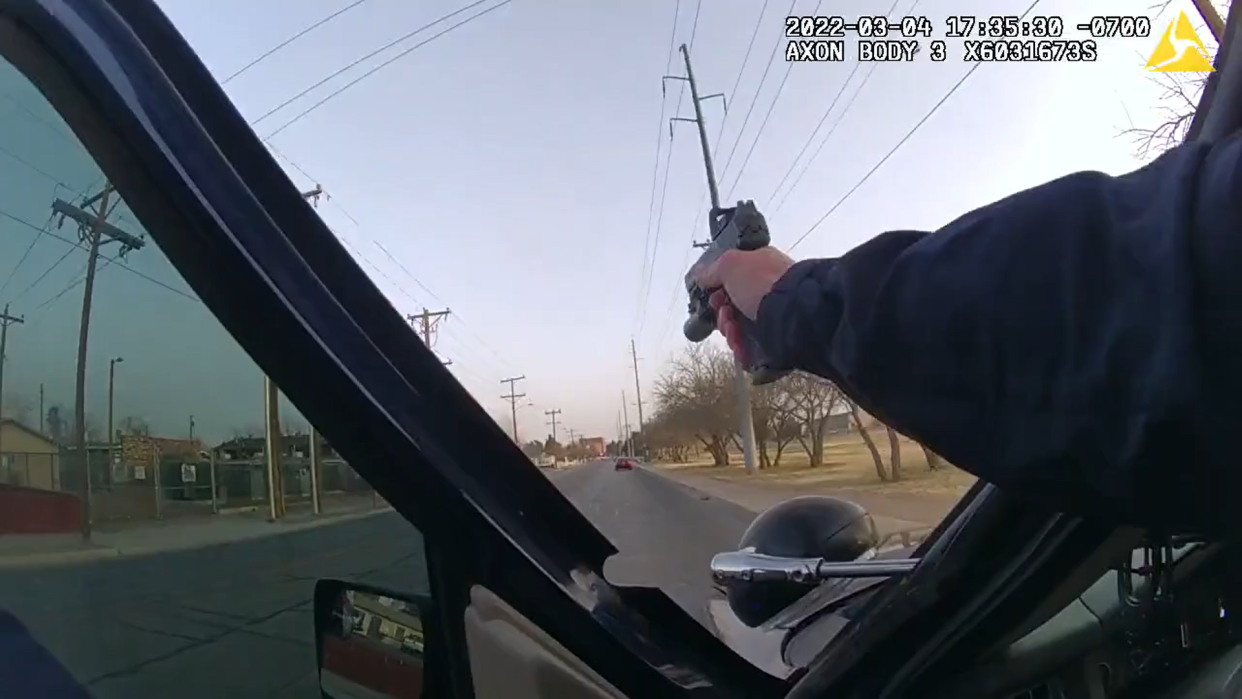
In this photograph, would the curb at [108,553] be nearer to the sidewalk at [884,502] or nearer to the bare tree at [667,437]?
the sidewalk at [884,502]

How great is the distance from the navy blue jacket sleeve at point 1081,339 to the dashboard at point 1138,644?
634 mm

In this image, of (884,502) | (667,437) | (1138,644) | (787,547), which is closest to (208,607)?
(787,547)

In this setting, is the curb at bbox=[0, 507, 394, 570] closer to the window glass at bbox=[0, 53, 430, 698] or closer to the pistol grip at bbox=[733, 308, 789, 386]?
the window glass at bbox=[0, 53, 430, 698]

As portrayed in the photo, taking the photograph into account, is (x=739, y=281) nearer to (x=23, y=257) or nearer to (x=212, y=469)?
(x=212, y=469)

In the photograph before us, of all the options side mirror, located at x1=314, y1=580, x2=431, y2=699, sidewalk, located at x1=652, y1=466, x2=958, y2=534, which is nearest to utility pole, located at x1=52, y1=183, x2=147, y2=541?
side mirror, located at x1=314, y1=580, x2=431, y2=699

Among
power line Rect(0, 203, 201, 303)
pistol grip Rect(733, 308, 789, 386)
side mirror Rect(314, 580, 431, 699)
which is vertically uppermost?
power line Rect(0, 203, 201, 303)

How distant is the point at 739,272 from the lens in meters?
1.21

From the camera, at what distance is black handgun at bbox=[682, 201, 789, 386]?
120 centimetres

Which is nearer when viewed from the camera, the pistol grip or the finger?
the pistol grip

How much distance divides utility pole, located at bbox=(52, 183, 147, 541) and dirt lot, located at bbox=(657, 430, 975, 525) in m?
1.17

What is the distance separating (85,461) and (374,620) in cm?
52

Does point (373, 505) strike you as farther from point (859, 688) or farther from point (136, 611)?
point (859, 688)

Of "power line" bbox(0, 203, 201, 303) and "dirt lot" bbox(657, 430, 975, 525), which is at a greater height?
"power line" bbox(0, 203, 201, 303)

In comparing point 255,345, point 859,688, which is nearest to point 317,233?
point 255,345
